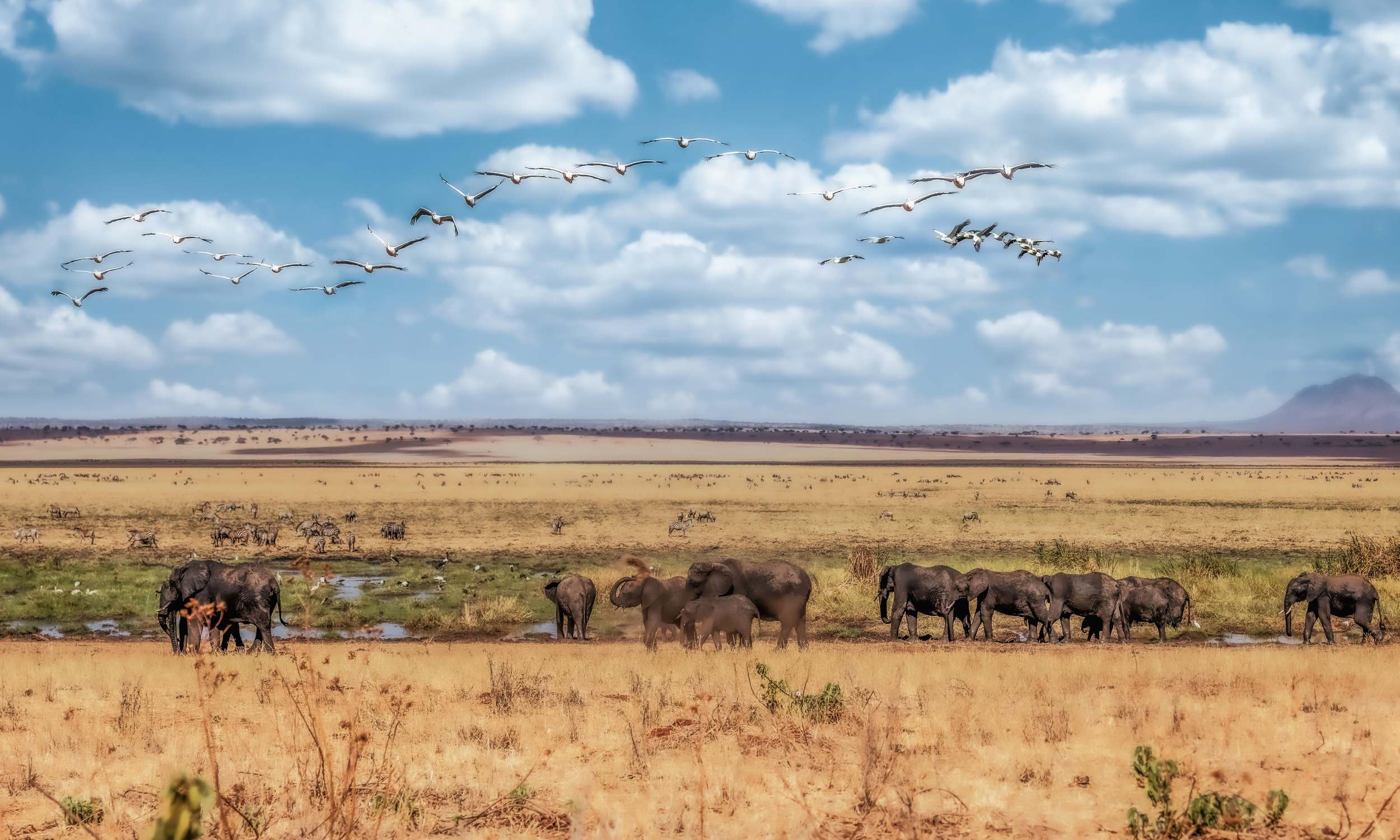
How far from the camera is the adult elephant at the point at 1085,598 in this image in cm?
2322

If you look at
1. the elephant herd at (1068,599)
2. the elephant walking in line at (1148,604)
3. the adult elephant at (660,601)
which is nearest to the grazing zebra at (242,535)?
the adult elephant at (660,601)

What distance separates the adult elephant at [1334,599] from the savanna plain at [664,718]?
122cm

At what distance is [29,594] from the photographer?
29.6m

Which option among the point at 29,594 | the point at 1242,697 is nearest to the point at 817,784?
the point at 1242,697

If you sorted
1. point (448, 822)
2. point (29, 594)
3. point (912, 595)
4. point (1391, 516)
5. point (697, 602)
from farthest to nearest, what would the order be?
point (1391, 516) < point (29, 594) < point (912, 595) < point (697, 602) < point (448, 822)

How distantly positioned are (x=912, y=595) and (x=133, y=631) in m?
16.6

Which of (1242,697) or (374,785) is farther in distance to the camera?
(1242,697)

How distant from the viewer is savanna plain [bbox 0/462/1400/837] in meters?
9.81

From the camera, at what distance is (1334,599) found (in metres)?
22.9

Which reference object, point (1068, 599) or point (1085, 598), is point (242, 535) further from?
point (1085, 598)

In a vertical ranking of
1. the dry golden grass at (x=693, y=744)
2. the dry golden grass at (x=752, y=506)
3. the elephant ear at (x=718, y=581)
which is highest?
the elephant ear at (x=718, y=581)

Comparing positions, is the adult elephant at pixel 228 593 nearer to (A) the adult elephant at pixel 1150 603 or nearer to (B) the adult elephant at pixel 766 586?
(B) the adult elephant at pixel 766 586

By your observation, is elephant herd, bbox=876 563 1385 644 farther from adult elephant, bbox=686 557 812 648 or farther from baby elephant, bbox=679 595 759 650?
baby elephant, bbox=679 595 759 650

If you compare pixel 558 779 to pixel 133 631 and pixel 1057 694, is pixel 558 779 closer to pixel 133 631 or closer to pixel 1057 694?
pixel 1057 694
